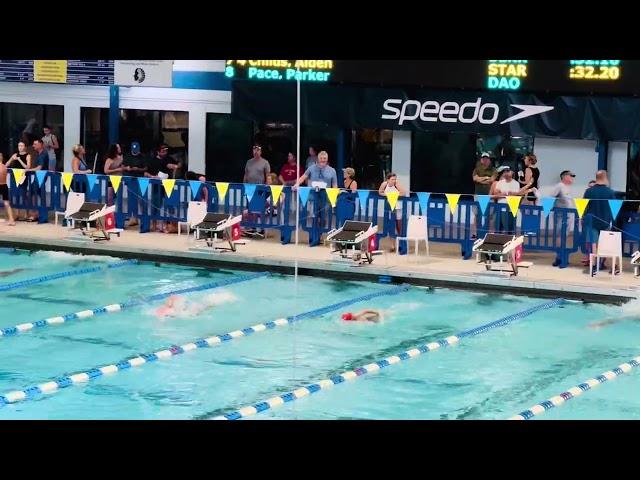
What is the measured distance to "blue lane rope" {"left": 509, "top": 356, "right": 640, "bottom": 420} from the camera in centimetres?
1159

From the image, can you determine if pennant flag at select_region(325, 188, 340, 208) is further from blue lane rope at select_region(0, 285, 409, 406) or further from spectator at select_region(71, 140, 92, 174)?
spectator at select_region(71, 140, 92, 174)

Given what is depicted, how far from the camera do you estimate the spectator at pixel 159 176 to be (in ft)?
69.9

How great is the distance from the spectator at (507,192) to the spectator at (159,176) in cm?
555

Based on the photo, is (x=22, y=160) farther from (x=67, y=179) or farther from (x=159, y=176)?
(x=159, y=176)

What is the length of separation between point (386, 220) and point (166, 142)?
6.63m

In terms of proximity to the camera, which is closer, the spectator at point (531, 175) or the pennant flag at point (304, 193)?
the spectator at point (531, 175)

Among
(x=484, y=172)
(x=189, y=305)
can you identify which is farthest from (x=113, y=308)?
(x=484, y=172)

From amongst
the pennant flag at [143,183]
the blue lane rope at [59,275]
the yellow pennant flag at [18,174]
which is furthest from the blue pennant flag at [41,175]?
the blue lane rope at [59,275]

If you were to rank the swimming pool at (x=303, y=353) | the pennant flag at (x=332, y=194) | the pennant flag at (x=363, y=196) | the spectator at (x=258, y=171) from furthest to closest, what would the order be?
the spectator at (x=258, y=171)
the pennant flag at (x=332, y=194)
the pennant flag at (x=363, y=196)
the swimming pool at (x=303, y=353)

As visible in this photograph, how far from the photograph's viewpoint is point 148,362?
44.1 ft

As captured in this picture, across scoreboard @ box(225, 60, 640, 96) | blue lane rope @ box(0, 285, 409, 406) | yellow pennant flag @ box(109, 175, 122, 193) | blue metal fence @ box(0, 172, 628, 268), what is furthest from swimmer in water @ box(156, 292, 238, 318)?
yellow pennant flag @ box(109, 175, 122, 193)

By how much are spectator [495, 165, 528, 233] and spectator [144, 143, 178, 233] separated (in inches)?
218

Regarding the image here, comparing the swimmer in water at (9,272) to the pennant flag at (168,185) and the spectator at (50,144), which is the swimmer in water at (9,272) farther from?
the spectator at (50,144)
